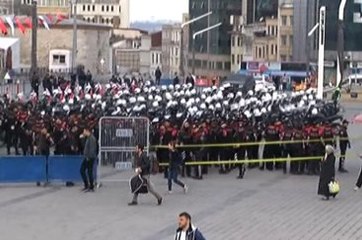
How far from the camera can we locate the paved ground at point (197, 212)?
70.6 ft

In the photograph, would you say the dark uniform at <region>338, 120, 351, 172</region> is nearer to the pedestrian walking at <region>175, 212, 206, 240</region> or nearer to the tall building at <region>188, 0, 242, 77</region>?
the pedestrian walking at <region>175, 212, 206, 240</region>

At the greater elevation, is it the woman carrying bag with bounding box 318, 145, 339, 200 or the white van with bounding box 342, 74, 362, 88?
the white van with bounding box 342, 74, 362, 88

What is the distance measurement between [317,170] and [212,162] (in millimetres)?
2846

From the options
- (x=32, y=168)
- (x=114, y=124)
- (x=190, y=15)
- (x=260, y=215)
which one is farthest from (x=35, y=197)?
(x=190, y=15)

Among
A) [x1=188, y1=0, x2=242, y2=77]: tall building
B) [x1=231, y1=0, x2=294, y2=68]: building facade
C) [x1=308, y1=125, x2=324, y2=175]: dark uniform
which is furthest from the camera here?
[x1=188, y1=0, x2=242, y2=77]: tall building

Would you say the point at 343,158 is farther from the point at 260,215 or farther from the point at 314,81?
the point at 314,81

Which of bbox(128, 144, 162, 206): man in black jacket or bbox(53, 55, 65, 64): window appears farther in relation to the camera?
bbox(53, 55, 65, 64): window

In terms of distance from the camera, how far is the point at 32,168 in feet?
91.2

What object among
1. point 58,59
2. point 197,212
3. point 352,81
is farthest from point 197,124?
point 58,59

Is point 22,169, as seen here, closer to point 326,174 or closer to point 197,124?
point 197,124

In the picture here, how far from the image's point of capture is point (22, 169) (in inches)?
1093

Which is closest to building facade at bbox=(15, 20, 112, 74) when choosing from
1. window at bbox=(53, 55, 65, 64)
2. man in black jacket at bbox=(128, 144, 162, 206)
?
window at bbox=(53, 55, 65, 64)

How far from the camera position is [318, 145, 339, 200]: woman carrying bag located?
2566cm

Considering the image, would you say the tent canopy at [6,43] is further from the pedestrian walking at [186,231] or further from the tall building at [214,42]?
the pedestrian walking at [186,231]
